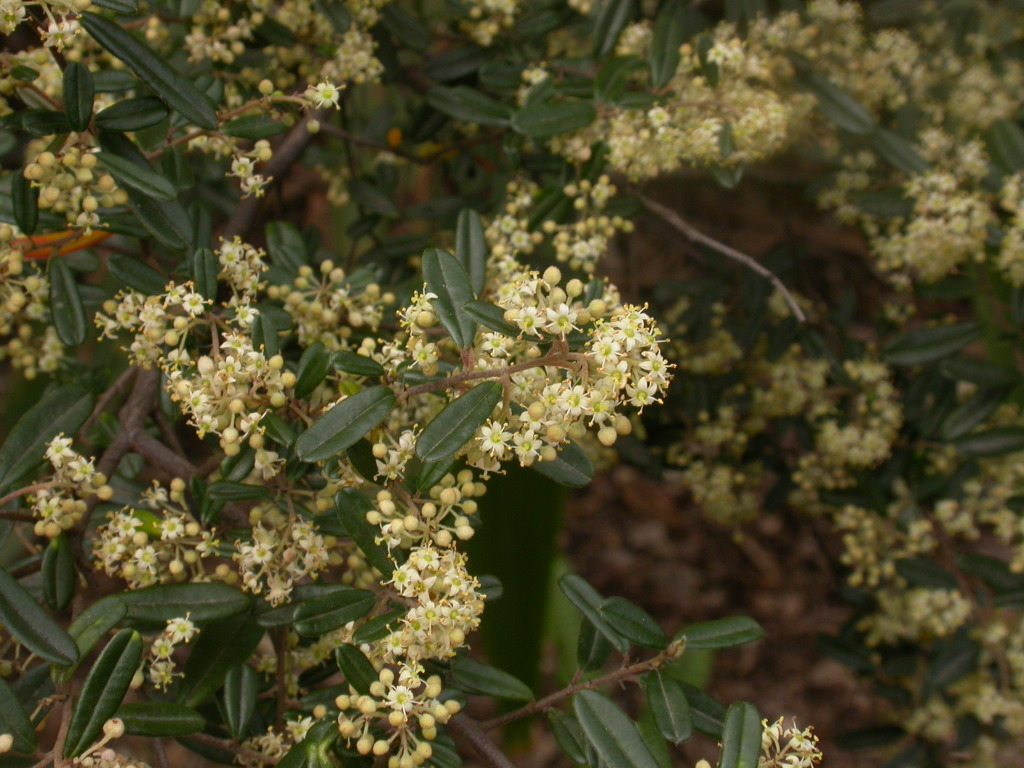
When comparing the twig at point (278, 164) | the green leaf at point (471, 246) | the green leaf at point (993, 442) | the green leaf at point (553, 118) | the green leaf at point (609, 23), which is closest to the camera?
the green leaf at point (471, 246)

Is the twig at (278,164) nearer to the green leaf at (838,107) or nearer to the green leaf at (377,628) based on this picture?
the green leaf at (377,628)

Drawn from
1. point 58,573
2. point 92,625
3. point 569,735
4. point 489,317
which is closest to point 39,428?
point 58,573

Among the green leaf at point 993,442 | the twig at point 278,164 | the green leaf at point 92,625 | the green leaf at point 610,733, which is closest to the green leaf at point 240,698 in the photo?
the green leaf at point 92,625

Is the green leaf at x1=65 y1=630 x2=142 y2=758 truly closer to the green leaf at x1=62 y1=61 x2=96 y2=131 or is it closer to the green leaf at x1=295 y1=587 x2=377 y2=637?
the green leaf at x1=295 y1=587 x2=377 y2=637

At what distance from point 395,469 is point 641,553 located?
10.8 feet

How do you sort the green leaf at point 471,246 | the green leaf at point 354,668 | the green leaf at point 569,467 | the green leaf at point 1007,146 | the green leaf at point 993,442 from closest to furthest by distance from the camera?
the green leaf at point 354,668 < the green leaf at point 569,467 < the green leaf at point 471,246 < the green leaf at point 993,442 < the green leaf at point 1007,146

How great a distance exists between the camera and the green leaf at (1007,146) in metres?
2.66

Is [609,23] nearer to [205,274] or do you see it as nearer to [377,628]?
[205,274]

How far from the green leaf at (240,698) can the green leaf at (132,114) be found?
1.04 meters

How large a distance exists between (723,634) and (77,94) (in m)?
1.55

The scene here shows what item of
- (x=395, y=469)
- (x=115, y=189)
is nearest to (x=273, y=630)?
(x=395, y=469)

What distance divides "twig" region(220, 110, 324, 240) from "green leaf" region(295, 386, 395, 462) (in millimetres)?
1051

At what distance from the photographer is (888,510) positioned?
2869 mm

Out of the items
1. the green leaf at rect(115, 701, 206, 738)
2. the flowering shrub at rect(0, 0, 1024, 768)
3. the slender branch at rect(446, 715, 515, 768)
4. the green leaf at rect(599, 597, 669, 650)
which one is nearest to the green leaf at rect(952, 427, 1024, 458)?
the flowering shrub at rect(0, 0, 1024, 768)
